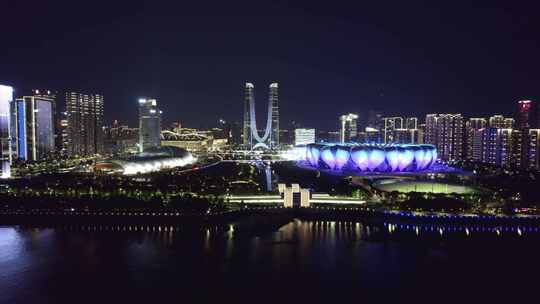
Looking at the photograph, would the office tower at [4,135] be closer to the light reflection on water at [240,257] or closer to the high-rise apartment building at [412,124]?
the light reflection on water at [240,257]

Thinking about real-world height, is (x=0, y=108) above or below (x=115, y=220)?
above

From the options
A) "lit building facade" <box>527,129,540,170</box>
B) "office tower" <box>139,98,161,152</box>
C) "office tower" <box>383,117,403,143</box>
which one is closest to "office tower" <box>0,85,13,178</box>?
"office tower" <box>139,98,161,152</box>

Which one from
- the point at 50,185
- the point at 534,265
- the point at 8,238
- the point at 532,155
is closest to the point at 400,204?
the point at 534,265

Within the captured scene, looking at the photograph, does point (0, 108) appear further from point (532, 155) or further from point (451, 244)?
point (532, 155)

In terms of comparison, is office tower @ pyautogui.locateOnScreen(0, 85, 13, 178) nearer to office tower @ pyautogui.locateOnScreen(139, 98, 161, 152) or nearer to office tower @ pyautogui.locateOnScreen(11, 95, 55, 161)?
office tower @ pyautogui.locateOnScreen(11, 95, 55, 161)

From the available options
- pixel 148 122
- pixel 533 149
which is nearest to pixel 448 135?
pixel 533 149
